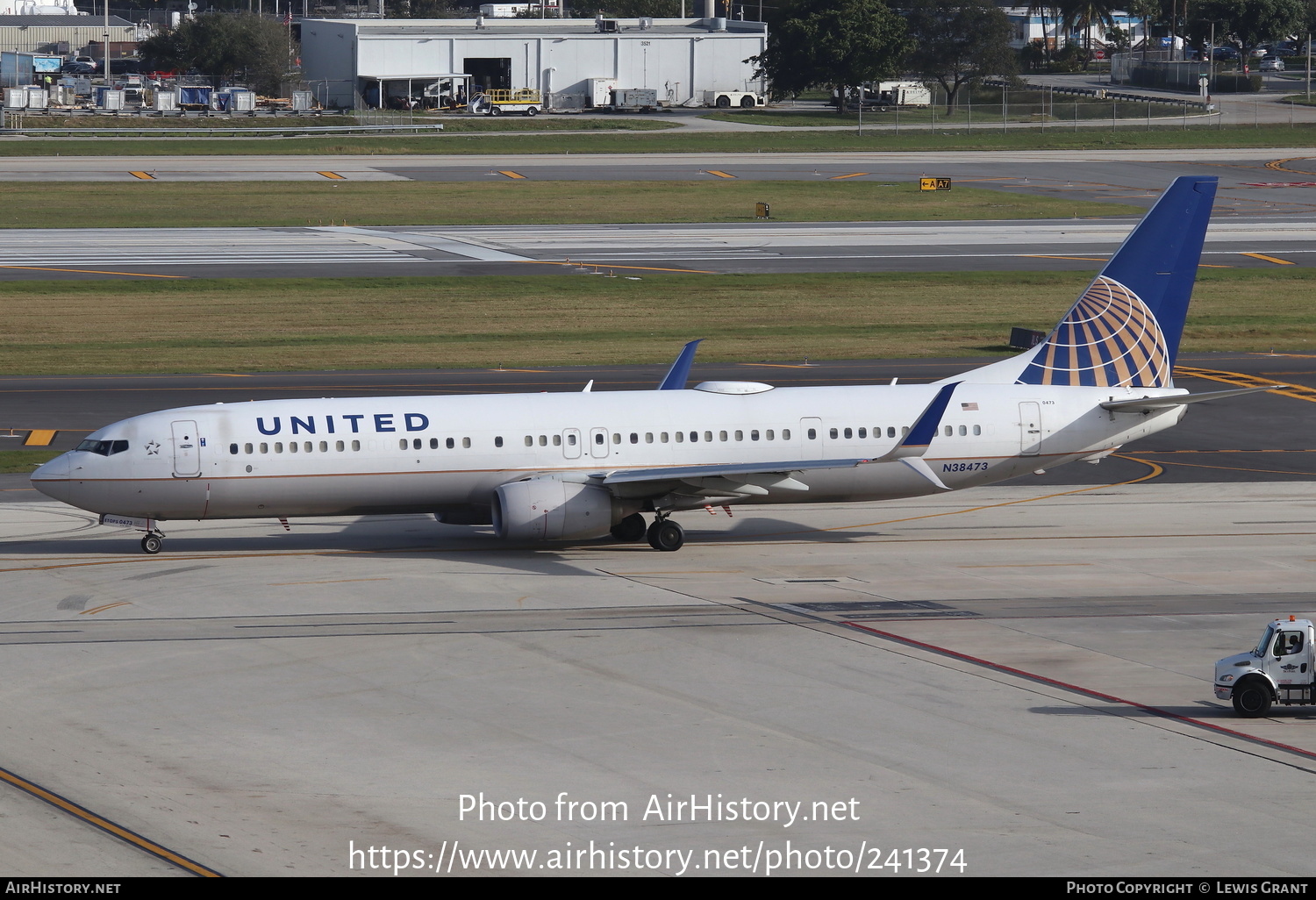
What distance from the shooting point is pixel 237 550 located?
42156 mm

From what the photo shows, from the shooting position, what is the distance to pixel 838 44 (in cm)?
17488

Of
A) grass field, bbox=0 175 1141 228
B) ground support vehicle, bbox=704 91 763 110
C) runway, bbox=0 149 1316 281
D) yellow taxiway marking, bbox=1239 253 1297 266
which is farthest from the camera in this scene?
ground support vehicle, bbox=704 91 763 110

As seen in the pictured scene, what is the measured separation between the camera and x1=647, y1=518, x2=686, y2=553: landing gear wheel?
137 feet

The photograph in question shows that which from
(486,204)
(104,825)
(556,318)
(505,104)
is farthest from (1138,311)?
(505,104)

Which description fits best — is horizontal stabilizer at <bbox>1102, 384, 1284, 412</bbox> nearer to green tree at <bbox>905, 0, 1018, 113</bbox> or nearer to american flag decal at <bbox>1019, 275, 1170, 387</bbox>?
american flag decal at <bbox>1019, 275, 1170, 387</bbox>

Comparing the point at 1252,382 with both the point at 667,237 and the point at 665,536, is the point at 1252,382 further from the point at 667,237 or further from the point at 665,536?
the point at 667,237

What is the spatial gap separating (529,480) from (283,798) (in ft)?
57.9

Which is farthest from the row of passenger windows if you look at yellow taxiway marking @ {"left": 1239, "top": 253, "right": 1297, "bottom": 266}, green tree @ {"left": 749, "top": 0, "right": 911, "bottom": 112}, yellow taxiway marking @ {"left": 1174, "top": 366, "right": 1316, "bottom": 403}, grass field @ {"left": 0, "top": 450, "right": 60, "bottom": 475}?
green tree @ {"left": 749, "top": 0, "right": 911, "bottom": 112}

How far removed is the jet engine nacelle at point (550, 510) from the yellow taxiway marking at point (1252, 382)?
34.1 m

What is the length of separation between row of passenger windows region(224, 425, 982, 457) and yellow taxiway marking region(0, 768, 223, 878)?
52.1 ft

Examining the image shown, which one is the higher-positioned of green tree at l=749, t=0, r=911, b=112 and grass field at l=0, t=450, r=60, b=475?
green tree at l=749, t=0, r=911, b=112

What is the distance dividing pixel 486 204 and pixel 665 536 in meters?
78.1

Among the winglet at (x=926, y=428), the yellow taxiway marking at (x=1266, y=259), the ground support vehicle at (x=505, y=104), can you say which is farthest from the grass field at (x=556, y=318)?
the ground support vehicle at (x=505, y=104)

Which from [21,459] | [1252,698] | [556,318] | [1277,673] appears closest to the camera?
[1277,673]
